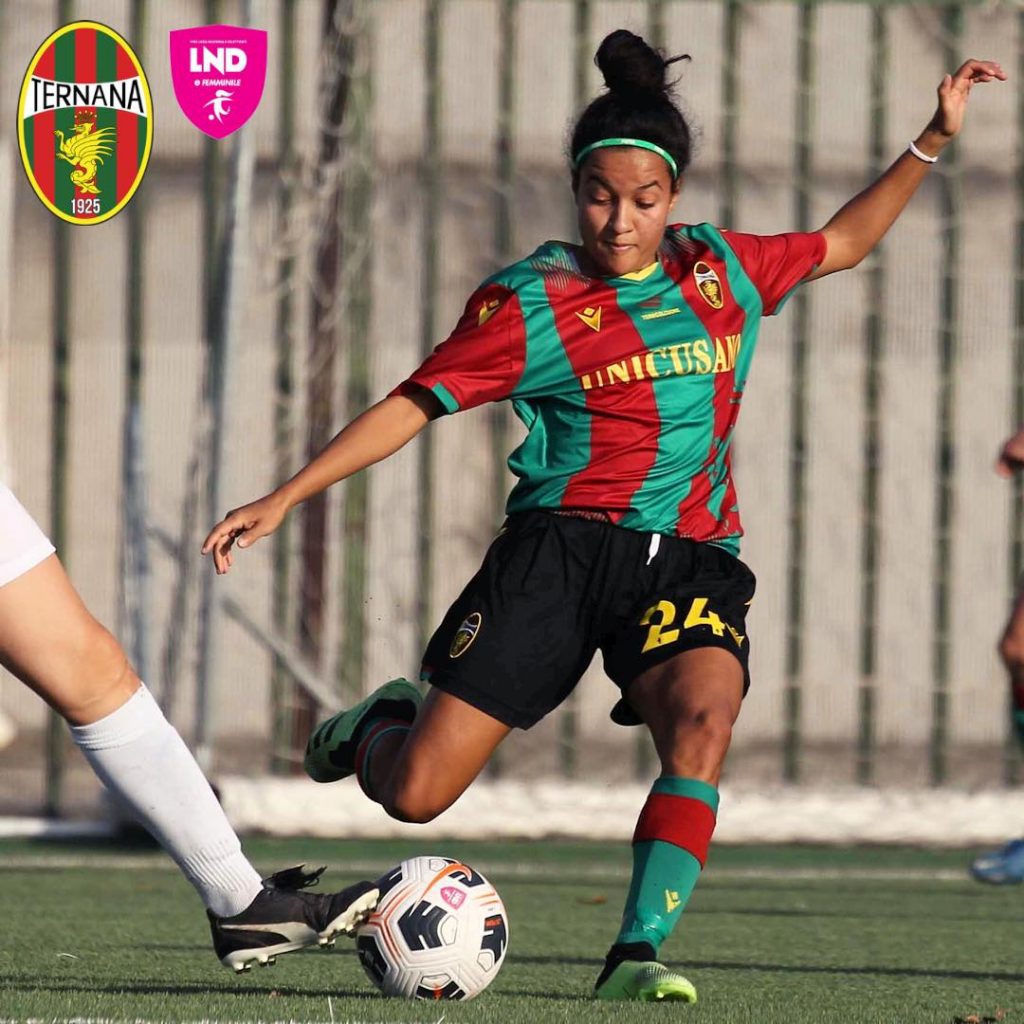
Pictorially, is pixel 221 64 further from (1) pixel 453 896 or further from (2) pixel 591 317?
(1) pixel 453 896

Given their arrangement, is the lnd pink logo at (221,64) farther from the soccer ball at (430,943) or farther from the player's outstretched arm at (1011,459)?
the soccer ball at (430,943)

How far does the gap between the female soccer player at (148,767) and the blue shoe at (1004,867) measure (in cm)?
192

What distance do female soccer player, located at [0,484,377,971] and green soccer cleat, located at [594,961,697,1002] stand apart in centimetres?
44

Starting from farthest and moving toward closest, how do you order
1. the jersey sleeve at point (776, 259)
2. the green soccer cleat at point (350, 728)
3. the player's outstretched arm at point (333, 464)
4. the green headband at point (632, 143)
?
the green soccer cleat at point (350, 728) < the jersey sleeve at point (776, 259) < the green headband at point (632, 143) < the player's outstretched arm at point (333, 464)

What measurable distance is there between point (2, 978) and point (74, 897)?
85.6 inches

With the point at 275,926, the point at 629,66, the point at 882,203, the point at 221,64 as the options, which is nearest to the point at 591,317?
the point at 629,66

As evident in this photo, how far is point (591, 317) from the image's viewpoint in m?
4.36

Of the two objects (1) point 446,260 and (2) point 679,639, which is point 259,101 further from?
(2) point 679,639

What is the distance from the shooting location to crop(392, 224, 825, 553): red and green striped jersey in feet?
14.1

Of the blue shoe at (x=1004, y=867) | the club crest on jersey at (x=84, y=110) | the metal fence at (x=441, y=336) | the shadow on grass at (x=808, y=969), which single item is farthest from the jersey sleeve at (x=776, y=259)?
the metal fence at (x=441, y=336)

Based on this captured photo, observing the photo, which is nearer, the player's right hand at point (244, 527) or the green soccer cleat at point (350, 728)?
the player's right hand at point (244, 527)

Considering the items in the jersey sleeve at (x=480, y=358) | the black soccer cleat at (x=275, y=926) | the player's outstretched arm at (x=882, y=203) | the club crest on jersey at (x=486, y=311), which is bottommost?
the black soccer cleat at (x=275, y=926)

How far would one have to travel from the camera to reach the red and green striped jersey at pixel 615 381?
170 inches

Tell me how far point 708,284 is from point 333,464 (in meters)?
0.89
